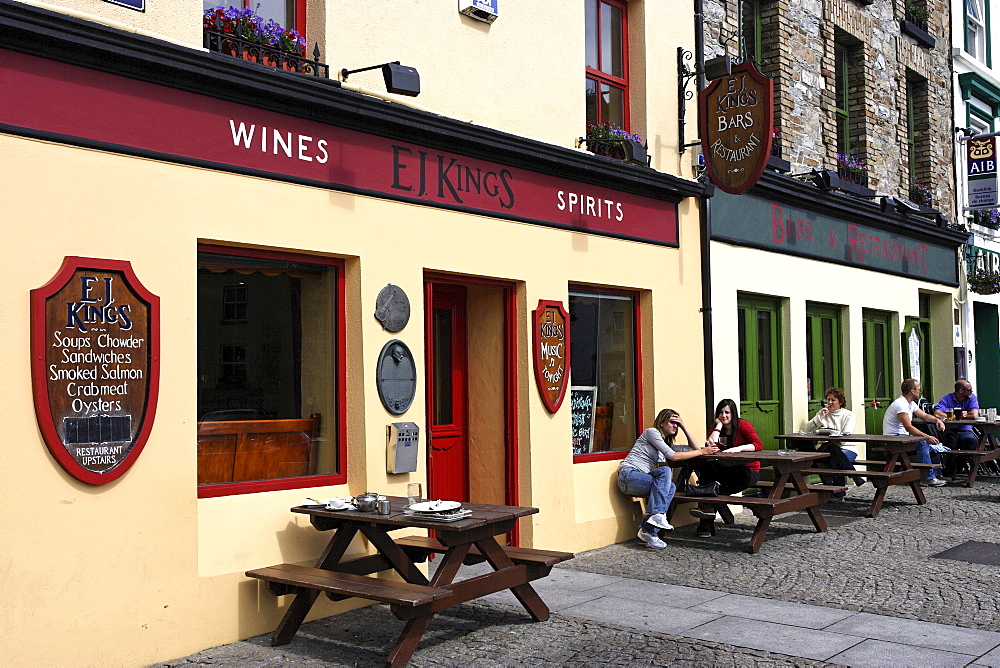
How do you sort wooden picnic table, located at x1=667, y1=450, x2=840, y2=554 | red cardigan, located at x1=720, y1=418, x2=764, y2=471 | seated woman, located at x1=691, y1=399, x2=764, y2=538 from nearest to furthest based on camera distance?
wooden picnic table, located at x1=667, y1=450, x2=840, y2=554
seated woman, located at x1=691, y1=399, x2=764, y2=538
red cardigan, located at x1=720, y1=418, x2=764, y2=471

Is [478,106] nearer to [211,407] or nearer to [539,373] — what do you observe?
[539,373]

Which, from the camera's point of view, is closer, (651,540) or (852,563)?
(852,563)

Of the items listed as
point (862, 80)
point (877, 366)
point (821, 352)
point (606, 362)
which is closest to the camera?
point (606, 362)

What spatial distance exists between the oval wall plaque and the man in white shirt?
7.37 meters

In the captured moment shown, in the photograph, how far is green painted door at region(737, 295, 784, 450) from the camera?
1143 centimetres

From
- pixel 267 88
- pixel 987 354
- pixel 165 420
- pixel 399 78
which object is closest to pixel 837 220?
pixel 987 354

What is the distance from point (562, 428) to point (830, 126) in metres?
7.16

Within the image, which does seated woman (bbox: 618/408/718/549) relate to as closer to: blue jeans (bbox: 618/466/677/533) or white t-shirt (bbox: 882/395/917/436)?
blue jeans (bbox: 618/466/677/533)

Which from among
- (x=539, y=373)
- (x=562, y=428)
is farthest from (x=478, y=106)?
(x=562, y=428)

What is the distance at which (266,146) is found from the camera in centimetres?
635

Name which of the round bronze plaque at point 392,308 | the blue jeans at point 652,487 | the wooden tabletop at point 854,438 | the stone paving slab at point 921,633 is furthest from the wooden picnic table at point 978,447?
the round bronze plaque at point 392,308

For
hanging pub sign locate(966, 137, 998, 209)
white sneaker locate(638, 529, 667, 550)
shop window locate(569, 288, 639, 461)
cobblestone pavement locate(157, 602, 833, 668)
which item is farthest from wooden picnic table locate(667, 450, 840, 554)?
hanging pub sign locate(966, 137, 998, 209)

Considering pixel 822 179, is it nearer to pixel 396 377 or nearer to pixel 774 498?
pixel 774 498

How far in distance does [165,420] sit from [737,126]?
19.8ft
